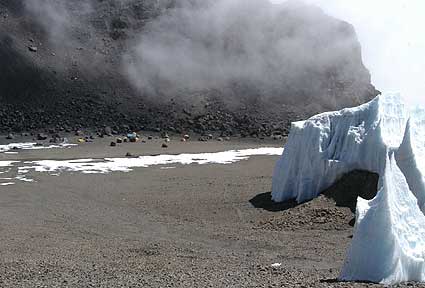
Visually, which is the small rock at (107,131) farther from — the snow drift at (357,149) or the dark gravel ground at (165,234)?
the snow drift at (357,149)

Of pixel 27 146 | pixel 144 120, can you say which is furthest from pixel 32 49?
pixel 27 146

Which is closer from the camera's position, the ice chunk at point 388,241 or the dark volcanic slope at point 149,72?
the ice chunk at point 388,241

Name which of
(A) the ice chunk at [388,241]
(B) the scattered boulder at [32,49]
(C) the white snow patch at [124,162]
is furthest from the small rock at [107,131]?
(A) the ice chunk at [388,241]

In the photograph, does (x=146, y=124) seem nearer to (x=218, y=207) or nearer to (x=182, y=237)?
(x=218, y=207)

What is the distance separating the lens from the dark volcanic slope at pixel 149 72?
5319 cm

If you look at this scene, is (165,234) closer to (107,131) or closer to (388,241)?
(388,241)

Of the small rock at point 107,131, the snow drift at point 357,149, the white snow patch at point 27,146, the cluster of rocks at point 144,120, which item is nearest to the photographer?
the snow drift at point 357,149

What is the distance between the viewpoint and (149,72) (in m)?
59.0

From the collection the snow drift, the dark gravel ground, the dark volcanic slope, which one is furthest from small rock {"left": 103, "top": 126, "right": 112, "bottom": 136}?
the snow drift

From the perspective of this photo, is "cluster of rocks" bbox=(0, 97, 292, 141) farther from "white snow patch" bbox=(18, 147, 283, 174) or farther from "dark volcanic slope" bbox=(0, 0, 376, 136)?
"white snow patch" bbox=(18, 147, 283, 174)

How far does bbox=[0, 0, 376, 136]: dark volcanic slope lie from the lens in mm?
53188

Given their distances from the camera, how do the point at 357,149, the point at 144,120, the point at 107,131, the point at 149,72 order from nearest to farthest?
the point at 357,149 → the point at 107,131 → the point at 144,120 → the point at 149,72

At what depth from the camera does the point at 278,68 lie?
202ft

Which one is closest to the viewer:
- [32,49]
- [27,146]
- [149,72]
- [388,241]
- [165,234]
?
[388,241]
